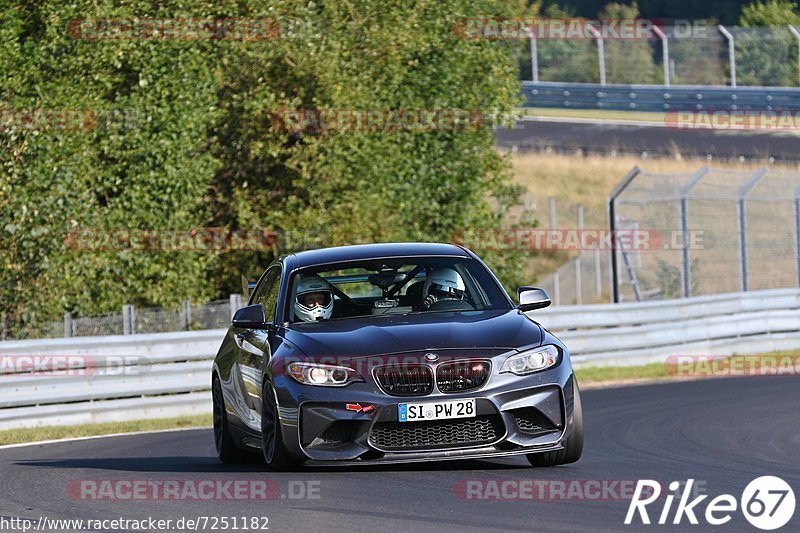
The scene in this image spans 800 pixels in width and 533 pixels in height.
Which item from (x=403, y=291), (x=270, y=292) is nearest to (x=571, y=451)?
(x=403, y=291)

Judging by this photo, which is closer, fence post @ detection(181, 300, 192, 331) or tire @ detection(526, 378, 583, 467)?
tire @ detection(526, 378, 583, 467)

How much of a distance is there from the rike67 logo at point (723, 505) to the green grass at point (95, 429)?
346 inches

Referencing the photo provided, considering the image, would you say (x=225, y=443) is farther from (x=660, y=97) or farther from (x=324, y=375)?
(x=660, y=97)

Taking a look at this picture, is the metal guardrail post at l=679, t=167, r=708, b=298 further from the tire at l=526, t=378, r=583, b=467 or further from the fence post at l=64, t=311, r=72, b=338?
the tire at l=526, t=378, r=583, b=467

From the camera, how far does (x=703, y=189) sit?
1057 inches

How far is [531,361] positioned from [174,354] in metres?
9.51

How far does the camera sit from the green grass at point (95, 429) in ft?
51.8

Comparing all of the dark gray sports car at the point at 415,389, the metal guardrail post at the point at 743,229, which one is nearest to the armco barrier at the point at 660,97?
the metal guardrail post at the point at 743,229

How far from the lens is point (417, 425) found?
8922 millimetres

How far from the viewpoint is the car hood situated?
907 cm

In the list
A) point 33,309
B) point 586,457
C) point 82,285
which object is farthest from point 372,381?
point 82,285

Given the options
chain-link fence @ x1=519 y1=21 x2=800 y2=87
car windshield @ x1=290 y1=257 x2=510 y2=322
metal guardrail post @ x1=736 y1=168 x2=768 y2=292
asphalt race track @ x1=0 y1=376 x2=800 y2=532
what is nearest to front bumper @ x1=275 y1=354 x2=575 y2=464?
asphalt race track @ x1=0 y1=376 x2=800 y2=532

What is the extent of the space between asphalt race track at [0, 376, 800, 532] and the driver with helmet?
1.14 m

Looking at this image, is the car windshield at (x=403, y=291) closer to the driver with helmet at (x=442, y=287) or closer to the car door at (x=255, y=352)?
the driver with helmet at (x=442, y=287)
